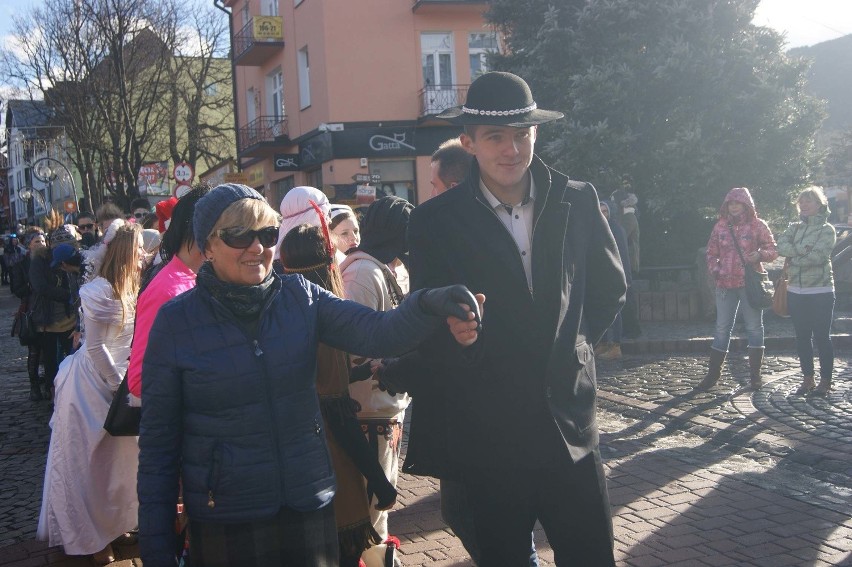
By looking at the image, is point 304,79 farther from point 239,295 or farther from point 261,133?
point 239,295

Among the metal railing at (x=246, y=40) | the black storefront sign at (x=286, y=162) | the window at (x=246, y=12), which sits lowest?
the black storefront sign at (x=286, y=162)

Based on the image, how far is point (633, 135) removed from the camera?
15.8m

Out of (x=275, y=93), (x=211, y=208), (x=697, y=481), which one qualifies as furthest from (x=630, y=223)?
(x=275, y=93)

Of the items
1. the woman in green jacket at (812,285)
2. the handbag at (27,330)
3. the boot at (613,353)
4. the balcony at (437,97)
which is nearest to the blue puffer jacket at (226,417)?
the woman in green jacket at (812,285)

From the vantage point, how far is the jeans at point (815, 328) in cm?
855

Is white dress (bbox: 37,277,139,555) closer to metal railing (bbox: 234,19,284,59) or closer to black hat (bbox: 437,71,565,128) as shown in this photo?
black hat (bbox: 437,71,565,128)

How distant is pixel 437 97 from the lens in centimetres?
2833

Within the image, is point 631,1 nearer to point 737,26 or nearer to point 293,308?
point 737,26

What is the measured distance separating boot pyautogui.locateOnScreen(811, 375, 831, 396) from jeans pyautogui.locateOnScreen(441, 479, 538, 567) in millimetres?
5929

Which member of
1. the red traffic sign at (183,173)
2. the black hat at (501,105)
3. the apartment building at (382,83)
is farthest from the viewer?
the apartment building at (382,83)

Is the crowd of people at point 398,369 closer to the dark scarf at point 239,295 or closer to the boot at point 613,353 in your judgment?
the dark scarf at point 239,295

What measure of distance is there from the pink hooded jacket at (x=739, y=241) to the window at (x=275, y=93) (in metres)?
25.4

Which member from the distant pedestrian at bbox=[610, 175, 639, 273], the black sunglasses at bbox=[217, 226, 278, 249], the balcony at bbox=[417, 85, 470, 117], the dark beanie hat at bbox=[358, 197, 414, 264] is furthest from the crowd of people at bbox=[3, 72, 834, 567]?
the balcony at bbox=[417, 85, 470, 117]

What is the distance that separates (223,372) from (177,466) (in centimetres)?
33
